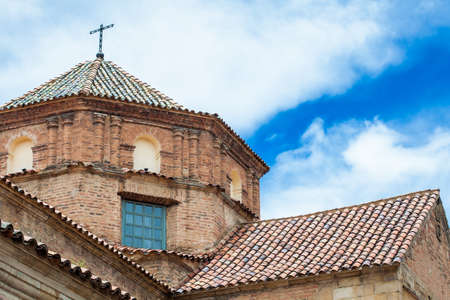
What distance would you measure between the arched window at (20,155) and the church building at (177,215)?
30 mm

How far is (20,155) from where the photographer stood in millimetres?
18156

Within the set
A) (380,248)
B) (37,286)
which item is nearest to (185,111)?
(380,248)

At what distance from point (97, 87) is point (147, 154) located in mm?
1985

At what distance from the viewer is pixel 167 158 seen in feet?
59.7

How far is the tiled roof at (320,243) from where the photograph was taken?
50.1ft

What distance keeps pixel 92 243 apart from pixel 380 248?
5.35 meters

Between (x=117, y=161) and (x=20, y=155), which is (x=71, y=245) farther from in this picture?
(x=20, y=155)

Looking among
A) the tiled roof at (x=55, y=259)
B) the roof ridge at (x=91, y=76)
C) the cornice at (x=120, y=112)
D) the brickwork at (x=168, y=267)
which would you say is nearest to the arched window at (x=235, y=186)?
the cornice at (x=120, y=112)

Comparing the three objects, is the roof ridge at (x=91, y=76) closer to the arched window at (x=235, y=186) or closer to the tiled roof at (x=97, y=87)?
the tiled roof at (x=97, y=87)

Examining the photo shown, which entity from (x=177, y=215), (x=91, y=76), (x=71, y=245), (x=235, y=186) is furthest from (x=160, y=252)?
(x=91, y=76)

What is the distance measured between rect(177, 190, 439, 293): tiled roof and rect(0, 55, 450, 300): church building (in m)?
0.04

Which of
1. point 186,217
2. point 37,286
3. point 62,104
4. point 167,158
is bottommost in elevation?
point 37,286

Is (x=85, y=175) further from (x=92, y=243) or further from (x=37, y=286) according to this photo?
(x=37, y=286)

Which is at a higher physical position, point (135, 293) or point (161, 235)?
point (161, 235)
